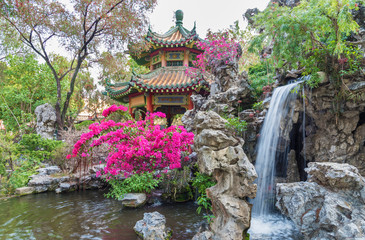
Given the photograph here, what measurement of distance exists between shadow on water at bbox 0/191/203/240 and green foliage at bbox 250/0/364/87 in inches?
Result: 157

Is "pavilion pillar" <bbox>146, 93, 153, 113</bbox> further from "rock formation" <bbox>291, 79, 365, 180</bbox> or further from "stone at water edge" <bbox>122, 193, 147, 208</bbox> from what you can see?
"rock formation" <bbox>291, 79, 365, 180</bbox>

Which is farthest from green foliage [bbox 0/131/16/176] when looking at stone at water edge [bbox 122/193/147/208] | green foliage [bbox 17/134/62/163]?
stone at water edge [bbox 122/193/147/208]

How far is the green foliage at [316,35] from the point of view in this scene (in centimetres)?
421

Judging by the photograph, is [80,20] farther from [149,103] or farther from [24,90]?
[24,90]

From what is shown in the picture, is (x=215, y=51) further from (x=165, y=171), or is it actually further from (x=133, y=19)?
(x=133, y=19)

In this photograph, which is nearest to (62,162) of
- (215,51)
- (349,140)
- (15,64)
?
(215,51)

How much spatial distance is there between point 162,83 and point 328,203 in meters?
8.17

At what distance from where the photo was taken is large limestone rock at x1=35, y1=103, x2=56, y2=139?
524 inches

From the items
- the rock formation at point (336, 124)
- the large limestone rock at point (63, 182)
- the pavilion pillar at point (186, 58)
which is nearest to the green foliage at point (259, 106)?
the rock formation at point (336, 124)

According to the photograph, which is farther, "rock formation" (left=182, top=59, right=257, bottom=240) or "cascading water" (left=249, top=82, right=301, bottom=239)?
"cascading water" (left=249, top=82, right=301, bottom=239)

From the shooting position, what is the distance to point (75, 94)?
65.1 ft

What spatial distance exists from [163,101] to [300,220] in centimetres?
799

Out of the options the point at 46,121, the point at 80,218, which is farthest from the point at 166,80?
the point at 46,121

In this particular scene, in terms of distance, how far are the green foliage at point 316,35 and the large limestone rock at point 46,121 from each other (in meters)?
12.6
